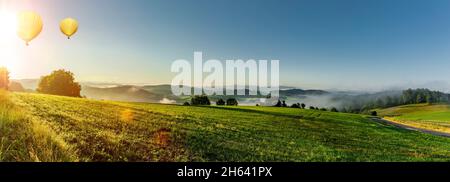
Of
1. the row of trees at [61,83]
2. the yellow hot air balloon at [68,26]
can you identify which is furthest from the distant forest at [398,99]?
the yellow hot air balloon at [68,26]

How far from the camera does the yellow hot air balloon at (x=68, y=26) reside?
740 cm

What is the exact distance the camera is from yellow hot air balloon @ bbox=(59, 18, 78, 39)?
740cm

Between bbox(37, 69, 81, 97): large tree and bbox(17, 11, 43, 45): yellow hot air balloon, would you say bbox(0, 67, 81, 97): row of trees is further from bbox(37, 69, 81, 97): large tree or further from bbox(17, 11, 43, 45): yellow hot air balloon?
bbox(17, 11, 43, 45): yellow hot air balloon

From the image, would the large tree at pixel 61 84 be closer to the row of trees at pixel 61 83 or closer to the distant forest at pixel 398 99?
the row of trees at pixel 61 83

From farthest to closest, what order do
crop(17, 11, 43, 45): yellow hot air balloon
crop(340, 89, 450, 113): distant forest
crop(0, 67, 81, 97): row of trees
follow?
crop(340, 89, 450, 113): distant forest < crop(0, 67, 81, 97): row of trees < crop(17, 11, 43, 45): yellow hot air balloon

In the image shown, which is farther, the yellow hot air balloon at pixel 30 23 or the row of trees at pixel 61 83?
the row of trees at pixel 61 83

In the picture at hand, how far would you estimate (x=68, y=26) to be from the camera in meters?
7.77

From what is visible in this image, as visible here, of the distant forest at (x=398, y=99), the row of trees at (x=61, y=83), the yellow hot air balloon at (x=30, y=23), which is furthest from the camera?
the distant forest at (x=398, y=99)

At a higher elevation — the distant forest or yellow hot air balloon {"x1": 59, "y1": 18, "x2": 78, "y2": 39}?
yellow hot air balloon {"x1": 59, "y1": 18, "x2": 78, "y2": 39}

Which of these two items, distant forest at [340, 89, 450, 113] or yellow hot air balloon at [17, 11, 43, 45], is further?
distant forest at [340, 89, 450, 113]

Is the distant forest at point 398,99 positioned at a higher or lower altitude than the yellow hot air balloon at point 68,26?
lower

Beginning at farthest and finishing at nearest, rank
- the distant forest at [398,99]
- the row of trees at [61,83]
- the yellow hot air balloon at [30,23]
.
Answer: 1. the distant forest at [398,99]
2. the row of trees at [61,83]
3. the yellow hot air balloon at [30,23]

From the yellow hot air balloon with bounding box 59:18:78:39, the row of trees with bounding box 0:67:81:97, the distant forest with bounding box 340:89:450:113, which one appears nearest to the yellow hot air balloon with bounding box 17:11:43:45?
the yellow hot air balloon with bounding box 59:18:78:39
